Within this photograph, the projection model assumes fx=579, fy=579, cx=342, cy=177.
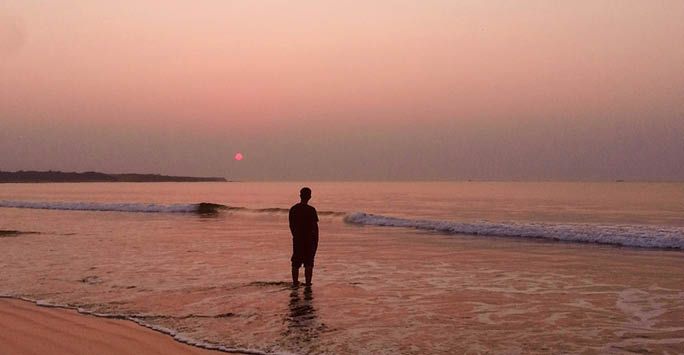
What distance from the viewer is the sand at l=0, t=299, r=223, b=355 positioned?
6.82m

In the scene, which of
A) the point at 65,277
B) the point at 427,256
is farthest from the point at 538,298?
the point at 65,277

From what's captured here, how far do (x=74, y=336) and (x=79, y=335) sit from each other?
2.4 inches

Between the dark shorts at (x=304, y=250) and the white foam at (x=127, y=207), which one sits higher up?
the dark shorts at (x=304, y=250)

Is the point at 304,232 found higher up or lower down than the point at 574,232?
higher up

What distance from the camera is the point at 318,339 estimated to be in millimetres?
7617

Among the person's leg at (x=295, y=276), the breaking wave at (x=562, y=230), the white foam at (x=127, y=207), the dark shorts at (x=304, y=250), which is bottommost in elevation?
the white foam at (x=127, y=207)

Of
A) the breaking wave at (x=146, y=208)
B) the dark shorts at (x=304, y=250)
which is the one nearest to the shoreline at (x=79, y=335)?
the dark shorts at (x=304, y=250)

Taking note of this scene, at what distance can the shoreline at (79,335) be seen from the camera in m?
6.86

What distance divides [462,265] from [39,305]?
10.1 metres

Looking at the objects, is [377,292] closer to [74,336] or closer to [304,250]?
[304,250]

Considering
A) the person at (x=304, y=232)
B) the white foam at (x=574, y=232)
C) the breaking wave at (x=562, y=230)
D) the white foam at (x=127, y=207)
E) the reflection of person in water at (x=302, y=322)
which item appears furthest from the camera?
the white foam at (x=127, y=207)

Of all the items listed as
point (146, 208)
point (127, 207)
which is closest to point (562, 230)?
point (146, 208)

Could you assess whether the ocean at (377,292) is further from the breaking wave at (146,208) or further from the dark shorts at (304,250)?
the breaking wave at (146,208)

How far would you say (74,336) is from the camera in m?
7.42
